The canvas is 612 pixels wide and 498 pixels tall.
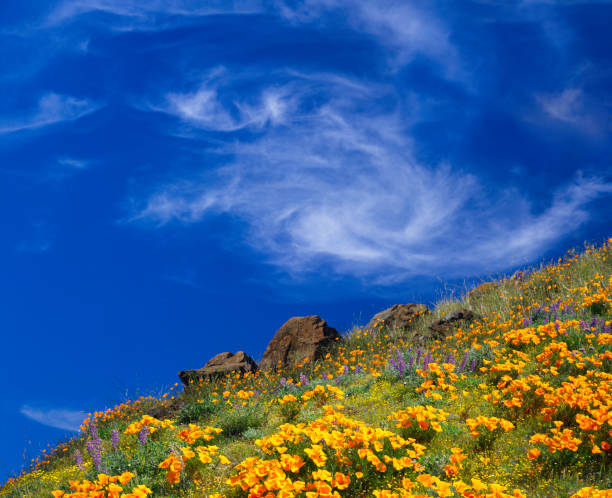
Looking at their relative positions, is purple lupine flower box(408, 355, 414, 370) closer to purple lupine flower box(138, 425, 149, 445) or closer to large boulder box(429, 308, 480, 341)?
large boulder box(429, 308, 480, 341)

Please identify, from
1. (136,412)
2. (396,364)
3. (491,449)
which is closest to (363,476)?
(491,449)

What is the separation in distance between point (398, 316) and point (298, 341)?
3772mm

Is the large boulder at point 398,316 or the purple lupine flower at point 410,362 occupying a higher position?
the large boulder at point 398,316

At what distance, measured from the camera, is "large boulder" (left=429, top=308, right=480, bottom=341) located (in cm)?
1337

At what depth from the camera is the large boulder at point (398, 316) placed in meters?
16.5

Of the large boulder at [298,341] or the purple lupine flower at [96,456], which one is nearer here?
the purple lupine flower at [96,456]

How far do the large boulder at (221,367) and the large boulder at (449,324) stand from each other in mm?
5993

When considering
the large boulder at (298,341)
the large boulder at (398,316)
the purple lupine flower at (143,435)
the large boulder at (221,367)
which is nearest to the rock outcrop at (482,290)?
the large boulder at (398,316)

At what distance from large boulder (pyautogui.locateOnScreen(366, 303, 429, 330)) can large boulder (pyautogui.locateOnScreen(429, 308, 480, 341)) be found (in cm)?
226

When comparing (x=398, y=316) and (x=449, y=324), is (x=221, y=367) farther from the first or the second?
(x=449, y=324)

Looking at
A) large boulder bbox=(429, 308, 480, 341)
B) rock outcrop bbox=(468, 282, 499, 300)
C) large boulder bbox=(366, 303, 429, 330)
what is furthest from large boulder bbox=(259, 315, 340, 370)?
rock outcrop bbox=(468, 282, 499, 300)

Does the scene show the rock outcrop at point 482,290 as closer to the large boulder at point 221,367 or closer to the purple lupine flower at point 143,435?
the large boulder at point 221,367

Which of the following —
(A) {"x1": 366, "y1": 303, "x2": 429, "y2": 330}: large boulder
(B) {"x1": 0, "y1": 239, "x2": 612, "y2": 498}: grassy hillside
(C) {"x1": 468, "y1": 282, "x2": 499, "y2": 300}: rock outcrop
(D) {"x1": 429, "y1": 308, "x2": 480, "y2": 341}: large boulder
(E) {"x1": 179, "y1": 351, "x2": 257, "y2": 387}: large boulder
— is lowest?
(B) {"x1": 0, "y1": 239, "x2": 612, "y2": 498}: grassy hillside

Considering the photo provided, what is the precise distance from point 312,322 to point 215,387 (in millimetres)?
4730
